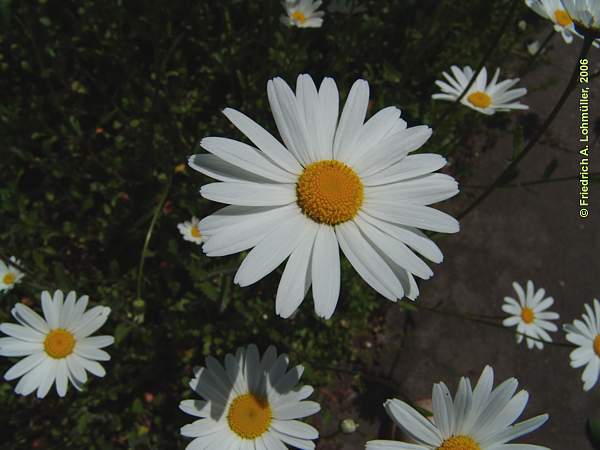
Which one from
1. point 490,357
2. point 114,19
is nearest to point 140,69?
point 114,19

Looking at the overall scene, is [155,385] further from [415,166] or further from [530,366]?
[530,366]

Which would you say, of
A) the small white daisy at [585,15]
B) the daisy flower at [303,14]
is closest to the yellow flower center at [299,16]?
the daisy flower at [303,14]

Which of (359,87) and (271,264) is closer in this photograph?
(271,264)

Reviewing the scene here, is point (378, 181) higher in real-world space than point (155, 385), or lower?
higher

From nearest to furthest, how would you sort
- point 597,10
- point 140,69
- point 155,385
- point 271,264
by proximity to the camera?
point 271,264
point 597,10
point 155,385
point 140,69

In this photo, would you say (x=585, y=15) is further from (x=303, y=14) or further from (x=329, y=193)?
(x=303, y=14)

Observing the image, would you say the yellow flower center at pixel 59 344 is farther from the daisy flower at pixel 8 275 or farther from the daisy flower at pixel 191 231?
the daisy flower at pixel 191 231

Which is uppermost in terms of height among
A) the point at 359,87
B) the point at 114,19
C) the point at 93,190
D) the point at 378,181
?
the point at 114,19
